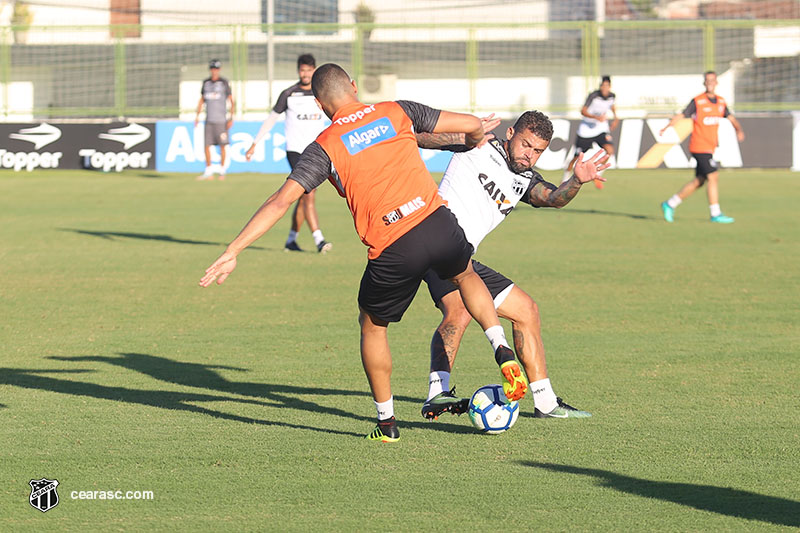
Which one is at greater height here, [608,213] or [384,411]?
[608,213]

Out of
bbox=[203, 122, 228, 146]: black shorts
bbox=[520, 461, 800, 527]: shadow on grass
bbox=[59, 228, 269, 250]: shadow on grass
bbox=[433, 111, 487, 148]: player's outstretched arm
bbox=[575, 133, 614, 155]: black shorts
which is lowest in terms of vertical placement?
bbox=[520, 461, 800, 527]: shadow on grass

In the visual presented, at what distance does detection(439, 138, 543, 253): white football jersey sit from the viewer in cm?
669

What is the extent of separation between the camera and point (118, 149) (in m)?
27.5

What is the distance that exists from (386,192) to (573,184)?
4.59 feet

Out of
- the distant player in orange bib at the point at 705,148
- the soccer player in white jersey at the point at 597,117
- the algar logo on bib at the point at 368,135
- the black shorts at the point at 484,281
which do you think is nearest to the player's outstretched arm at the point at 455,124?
the algar logo on bib at the point at 368,135

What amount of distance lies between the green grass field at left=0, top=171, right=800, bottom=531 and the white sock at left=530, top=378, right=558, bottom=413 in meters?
0.13

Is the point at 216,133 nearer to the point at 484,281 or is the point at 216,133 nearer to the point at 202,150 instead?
the point at 202,150

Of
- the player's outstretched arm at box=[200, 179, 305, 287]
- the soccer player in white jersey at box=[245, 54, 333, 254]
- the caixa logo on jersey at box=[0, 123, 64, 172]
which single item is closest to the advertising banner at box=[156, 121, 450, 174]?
the caixa logo on jersey at box=[0, 123, 64, 172]

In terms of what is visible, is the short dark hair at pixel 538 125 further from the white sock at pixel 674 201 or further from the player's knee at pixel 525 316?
the white sock at pixel 674 201

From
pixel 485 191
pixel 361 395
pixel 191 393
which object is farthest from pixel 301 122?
pixel 485 191

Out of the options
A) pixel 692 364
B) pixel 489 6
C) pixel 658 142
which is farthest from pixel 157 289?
pixel 489 6

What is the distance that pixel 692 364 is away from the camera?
315 inches

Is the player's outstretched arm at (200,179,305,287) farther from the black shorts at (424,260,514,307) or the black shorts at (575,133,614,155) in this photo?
the black shorts at (575,133,614,155)

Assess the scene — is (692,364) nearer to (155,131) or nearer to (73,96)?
(155,131)
